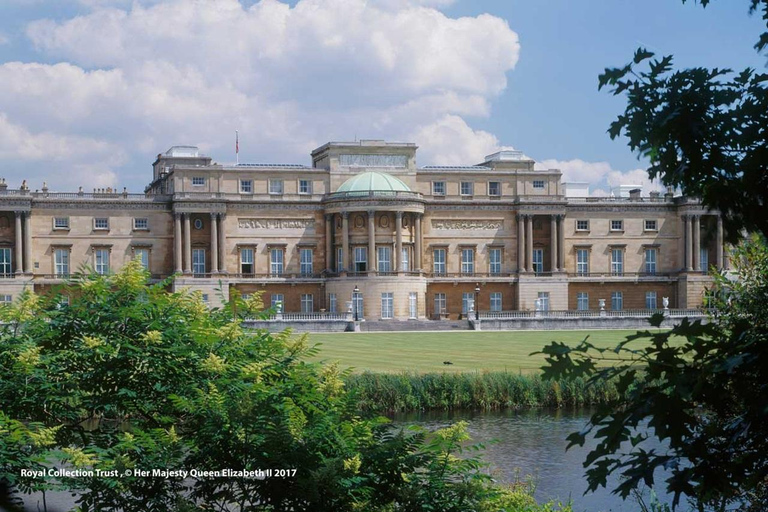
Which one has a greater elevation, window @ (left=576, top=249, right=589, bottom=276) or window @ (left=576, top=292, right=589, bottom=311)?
window @ (left=576, top=249, right=589, bottom=276)

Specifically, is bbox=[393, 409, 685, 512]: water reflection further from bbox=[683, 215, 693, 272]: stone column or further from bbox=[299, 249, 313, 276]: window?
bbox=[683, 215, 693, 272]: stone column

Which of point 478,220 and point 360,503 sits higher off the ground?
point 478,220

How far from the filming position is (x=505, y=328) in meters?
67.1

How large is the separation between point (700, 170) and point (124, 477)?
7733mm

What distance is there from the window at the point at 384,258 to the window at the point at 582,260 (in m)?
16.5

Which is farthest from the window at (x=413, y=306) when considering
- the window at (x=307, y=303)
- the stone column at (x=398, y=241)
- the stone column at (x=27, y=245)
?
the stone column at (x=27, y=245)

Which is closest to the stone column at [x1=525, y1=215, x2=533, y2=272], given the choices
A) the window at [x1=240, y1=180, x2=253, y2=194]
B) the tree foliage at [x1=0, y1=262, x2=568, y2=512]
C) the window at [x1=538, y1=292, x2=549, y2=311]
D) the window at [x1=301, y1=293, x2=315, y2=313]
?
the window at [x1=538, y1=292, x2=549, y2=311]

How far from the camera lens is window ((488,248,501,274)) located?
76.1 m

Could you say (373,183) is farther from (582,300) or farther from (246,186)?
(582,300)

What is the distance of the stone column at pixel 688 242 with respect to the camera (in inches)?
3049

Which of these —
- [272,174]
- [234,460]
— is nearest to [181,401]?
[234,460]

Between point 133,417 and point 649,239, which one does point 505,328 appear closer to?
point 649,239

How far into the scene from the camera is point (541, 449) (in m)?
24.9

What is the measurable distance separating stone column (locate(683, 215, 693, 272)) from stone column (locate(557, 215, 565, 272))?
10405mm
